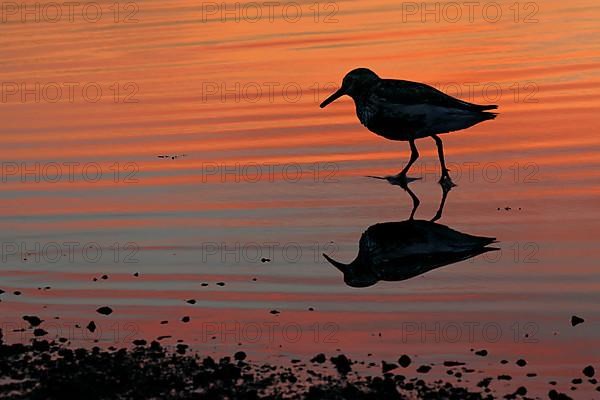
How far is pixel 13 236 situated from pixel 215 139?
14.8 feet

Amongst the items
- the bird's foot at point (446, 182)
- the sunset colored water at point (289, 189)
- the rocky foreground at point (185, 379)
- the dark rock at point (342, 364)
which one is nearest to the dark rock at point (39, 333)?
the sunset colored water at point (289, 189)

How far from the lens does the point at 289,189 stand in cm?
1481

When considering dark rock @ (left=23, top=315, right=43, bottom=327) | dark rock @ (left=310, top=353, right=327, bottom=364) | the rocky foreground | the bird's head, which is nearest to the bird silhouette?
the bird's head

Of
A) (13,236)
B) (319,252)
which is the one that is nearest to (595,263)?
(319,252)

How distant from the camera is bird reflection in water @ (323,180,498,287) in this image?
11641 millimetres

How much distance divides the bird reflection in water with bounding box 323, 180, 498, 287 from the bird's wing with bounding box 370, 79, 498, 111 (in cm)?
218

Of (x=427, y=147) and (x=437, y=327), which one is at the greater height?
(x=427, y=147)

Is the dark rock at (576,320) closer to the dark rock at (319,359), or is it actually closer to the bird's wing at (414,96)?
the dark rock at (319,359)

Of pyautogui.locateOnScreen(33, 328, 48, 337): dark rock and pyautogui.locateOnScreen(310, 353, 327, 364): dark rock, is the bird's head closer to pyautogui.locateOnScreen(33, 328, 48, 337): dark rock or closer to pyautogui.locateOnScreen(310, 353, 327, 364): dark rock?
pyautogui.locateOnScreen(33, 328, 48, 337): dark rock

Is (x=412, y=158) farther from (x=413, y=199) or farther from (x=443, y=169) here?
(x=413, y=199)

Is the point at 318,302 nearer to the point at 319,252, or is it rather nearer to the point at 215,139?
the point at 319,252

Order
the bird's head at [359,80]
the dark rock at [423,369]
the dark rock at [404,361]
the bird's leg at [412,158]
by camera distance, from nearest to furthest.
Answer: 1. the dark rock at [423,369]
2. the dark rock at [404,361]
3. the bird's leg at [412,158]
4. the bird's head at [359,80]

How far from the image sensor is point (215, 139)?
1744cm

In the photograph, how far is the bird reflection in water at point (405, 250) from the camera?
11.6 m
